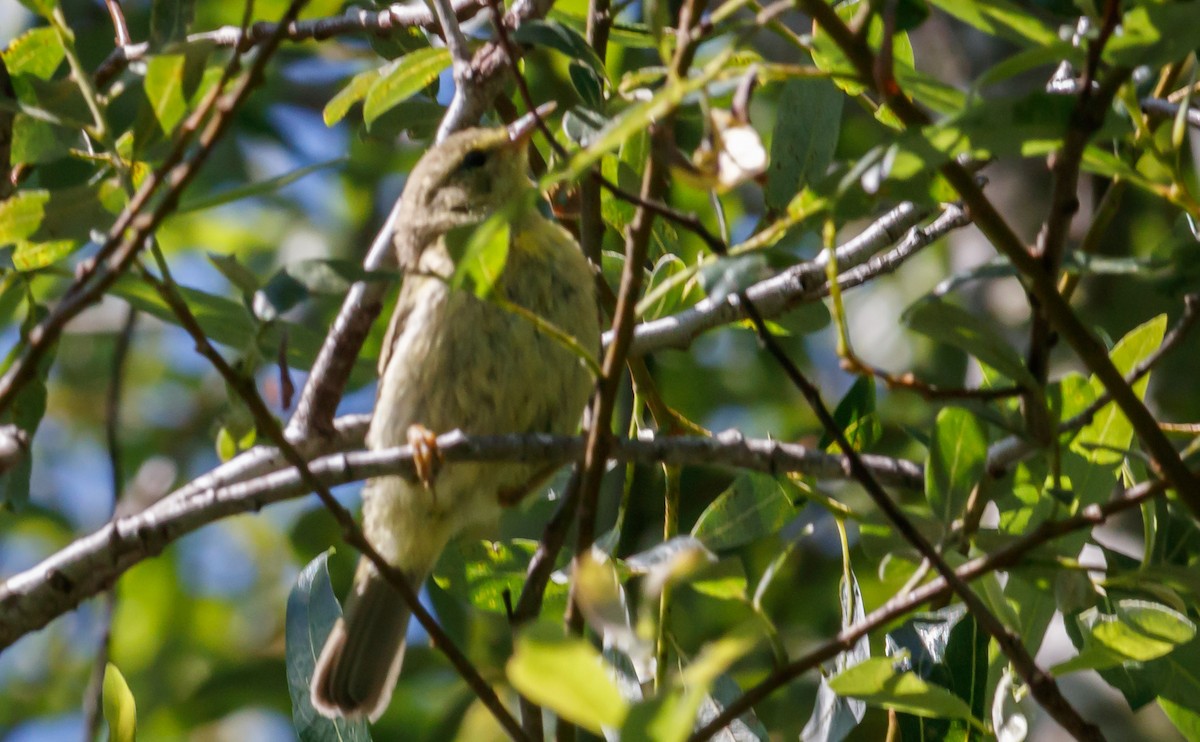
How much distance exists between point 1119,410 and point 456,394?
1662 millimetres

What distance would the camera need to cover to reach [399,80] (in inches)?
104

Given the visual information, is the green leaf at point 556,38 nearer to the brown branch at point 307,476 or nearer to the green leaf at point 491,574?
the brown branch at point 307,476

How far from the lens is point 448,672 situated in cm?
517

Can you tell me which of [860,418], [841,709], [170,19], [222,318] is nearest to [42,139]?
[170,19]

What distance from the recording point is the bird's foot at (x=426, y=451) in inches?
112

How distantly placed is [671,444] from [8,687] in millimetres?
5328

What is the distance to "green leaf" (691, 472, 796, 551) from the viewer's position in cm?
252

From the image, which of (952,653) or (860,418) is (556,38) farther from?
(952,653)

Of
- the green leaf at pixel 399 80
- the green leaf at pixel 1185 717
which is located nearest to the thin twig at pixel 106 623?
the green leaf at pixel 399 80

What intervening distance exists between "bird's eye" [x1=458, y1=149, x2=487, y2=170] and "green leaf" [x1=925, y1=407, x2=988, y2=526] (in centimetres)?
199

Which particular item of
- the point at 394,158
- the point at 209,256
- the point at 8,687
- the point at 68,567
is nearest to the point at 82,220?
the point at 209,256

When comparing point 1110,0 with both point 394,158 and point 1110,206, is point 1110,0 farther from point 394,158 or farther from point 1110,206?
point 394,158

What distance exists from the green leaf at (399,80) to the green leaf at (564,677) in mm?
1653

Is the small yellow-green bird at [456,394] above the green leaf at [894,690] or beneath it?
beneath
